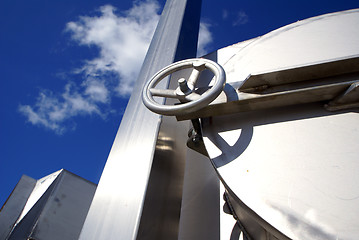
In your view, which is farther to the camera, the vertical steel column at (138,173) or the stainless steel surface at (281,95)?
the vertical steel column at (138,173)

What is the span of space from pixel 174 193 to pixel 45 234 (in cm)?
223

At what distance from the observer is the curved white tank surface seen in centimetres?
51

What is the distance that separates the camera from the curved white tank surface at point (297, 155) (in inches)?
20.2

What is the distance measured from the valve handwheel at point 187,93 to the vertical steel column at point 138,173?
0.21m

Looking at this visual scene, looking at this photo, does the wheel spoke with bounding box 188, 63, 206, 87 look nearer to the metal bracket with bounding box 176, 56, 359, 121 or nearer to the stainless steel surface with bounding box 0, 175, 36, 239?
the metal bracket with bounding box 176, 56, 359, 121

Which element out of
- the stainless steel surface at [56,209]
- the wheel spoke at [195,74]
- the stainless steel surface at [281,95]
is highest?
the stainless steel surface at [56,209]

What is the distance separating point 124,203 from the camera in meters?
0.78

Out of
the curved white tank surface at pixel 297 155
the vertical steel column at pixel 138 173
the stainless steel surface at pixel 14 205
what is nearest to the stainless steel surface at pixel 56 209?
the stainless steel surface at pixel 14 205

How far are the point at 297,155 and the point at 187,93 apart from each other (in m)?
0.33

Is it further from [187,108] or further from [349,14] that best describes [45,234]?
[349,14]

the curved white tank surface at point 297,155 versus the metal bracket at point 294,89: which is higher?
the metal bracket at point 294,89

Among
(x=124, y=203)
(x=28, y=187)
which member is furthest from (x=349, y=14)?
(x=28, y=187)

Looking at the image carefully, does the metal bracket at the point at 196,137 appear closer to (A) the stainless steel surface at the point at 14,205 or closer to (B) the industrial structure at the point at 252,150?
(B) the industrial structure at the point at 252,150

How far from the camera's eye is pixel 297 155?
23.9 inches
